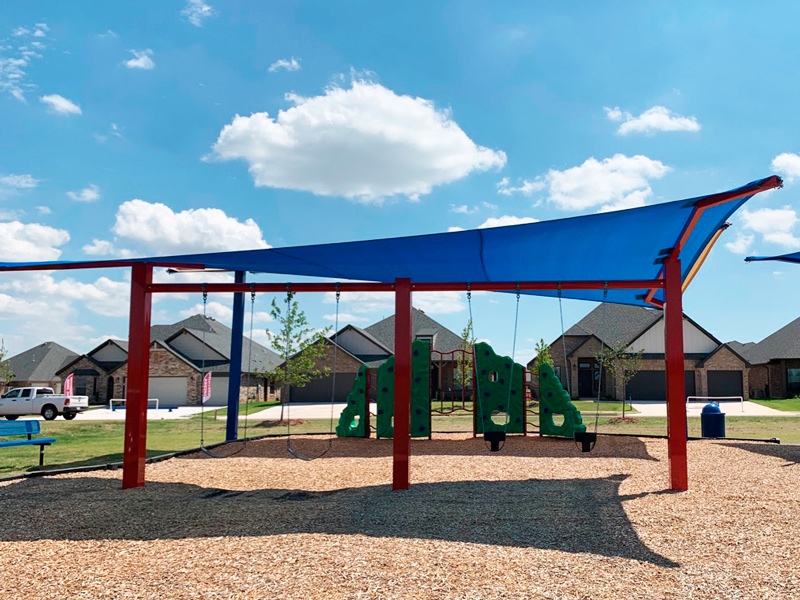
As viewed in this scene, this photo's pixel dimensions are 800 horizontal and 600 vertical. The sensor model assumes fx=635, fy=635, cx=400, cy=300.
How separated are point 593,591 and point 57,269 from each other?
25.2ft

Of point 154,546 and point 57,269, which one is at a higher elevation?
point 57,269

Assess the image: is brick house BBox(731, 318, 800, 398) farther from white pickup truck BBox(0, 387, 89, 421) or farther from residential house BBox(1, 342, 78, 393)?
residential house BBox(1, 342, 78, 393)

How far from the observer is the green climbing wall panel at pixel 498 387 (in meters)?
14.2

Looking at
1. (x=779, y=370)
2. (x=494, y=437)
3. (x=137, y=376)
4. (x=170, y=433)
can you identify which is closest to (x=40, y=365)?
(x=170, y=433)

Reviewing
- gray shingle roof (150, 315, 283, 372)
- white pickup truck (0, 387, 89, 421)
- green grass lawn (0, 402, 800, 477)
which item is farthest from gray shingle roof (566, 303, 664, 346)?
white pickup truck (0, 387, 89, 421)

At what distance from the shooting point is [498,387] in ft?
47.2

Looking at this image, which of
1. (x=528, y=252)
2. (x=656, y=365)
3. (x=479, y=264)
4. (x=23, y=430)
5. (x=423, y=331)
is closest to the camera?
(x=528, y=252)

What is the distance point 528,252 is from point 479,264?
940 mm

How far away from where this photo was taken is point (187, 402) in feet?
124

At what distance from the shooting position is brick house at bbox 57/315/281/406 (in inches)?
1485

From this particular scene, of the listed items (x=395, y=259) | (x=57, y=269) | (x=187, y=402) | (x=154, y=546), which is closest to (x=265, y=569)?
(x=154, y=546)

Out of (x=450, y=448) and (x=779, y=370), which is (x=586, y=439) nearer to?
(x=450, y=448)

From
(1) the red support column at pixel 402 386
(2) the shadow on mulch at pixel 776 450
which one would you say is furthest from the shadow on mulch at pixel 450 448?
(1) the red support column at pixel 402 386

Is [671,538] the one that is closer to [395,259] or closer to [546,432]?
[395,259]
